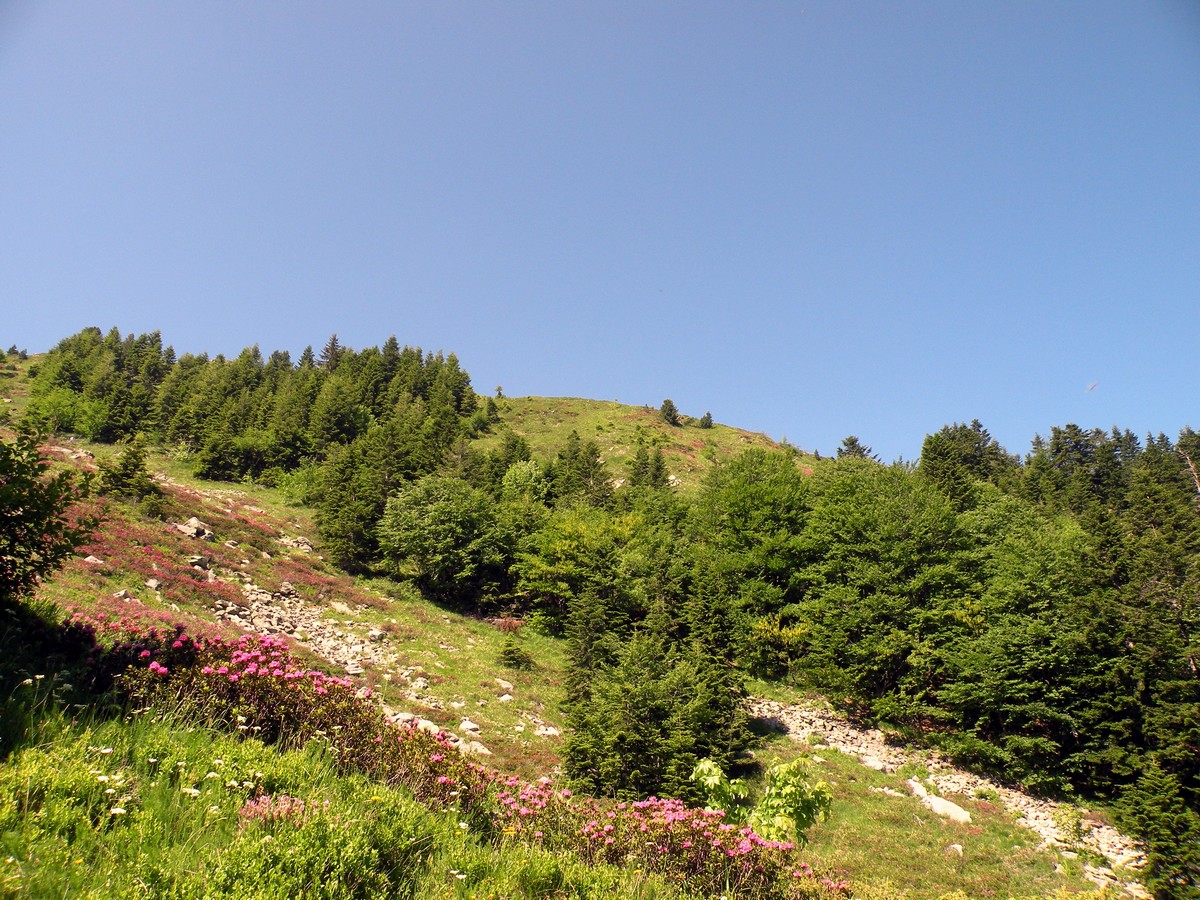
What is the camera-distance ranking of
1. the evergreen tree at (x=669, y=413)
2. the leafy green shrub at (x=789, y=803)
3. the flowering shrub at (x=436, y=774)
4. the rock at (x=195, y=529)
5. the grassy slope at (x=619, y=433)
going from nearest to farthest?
the flowering shrub at (x=436, y=774) → the leafy green shrub at (x=789, y=803) → the rock at (x=195, y=529) → the grassy slope at (x=619, y=433) → the evergreen tree at (x=669, y=413)

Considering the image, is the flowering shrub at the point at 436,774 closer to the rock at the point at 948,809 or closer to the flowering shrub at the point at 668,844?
the flowering shrub at the point at 668,844

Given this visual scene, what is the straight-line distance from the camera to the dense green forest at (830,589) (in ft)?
61.3

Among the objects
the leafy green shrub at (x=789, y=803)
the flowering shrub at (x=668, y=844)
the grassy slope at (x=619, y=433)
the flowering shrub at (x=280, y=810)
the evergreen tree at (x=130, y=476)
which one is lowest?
the leafy green shrub at (x=789, y=803)

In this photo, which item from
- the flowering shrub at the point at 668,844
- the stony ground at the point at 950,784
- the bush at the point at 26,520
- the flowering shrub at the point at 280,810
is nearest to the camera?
the flowering shrub at the point at 280,810

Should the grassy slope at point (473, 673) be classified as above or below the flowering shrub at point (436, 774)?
below

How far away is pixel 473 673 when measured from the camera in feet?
84.2

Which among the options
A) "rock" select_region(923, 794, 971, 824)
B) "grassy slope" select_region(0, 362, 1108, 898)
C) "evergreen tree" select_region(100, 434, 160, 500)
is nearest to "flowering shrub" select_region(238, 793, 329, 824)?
"grassy slope" select_region(0, 362, 1108, 898)

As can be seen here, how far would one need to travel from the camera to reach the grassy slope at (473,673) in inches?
610

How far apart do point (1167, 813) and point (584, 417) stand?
94.6m

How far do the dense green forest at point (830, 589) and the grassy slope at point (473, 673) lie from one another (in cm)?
283

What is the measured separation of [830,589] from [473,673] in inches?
794

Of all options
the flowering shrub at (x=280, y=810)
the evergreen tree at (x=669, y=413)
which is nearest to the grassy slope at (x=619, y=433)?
the evergreen tree at (x=669, y=413)

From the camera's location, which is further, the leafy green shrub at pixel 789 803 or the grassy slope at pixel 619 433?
the grassy slope at pixel 619 433

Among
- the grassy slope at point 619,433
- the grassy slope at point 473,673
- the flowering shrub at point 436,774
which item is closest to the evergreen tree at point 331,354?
the grassy slope at point 619,433
